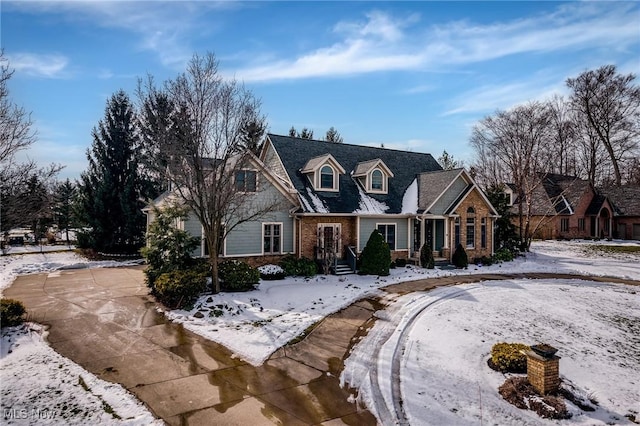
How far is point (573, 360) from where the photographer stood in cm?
937

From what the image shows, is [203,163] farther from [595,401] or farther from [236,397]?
[595,401]

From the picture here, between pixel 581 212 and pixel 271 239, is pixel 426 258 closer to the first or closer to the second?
pixel 271 239

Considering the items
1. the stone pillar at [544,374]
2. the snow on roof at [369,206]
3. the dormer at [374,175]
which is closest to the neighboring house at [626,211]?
the dormer at [374,175]

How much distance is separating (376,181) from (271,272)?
30.0ft

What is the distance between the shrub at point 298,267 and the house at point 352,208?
74 centimetres

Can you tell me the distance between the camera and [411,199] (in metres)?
23.2

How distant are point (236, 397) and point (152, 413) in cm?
144

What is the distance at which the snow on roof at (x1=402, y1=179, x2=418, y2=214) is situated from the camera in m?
Answer: 22.3

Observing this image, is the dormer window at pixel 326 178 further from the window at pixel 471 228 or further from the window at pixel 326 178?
the window at pixel 471 228

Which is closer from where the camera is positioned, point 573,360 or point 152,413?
point 152,413

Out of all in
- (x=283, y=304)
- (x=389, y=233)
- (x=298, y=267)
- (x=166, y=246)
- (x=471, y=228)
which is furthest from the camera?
(x=471, y=228)

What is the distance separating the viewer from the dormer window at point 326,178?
822 inches

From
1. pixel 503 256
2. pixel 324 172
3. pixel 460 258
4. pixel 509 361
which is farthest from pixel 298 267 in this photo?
pixel 503 256

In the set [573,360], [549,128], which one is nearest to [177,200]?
[573,360]
